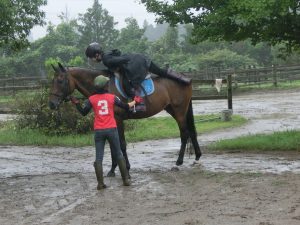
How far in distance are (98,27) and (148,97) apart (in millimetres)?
54326

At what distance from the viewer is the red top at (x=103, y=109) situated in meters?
7.76

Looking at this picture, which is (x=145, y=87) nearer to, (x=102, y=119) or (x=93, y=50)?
(x=93, y=50)

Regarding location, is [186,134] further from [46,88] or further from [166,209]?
[46,88]

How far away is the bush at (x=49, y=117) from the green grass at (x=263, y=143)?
4.55 metres

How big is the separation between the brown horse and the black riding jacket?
0.31 meters

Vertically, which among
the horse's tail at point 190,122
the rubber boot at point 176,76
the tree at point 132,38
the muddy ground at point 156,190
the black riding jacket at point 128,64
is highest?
the tree at point 132,38

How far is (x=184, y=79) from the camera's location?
9672 millimetres

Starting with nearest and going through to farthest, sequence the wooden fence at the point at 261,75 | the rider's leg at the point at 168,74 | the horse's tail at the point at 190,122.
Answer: the rider's leg at the point at 168,74
the horse's tail at the point at 190,122
the wooden fence at the point at 261,75

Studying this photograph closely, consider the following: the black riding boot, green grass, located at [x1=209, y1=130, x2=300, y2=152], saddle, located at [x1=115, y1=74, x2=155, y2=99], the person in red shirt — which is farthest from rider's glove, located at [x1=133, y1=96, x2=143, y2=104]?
green grass, located at [x1=209, y1=130, x2=300, y2=152]

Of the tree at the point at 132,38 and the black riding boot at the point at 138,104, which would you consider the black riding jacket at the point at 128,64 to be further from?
the tree at the point at 132,38

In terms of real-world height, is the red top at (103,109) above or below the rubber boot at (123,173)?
above

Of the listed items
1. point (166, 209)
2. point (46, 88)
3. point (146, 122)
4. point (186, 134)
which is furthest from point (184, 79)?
point (146, 122)

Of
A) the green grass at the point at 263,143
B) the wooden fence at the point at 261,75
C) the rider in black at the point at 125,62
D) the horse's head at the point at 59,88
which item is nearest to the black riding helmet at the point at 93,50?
the rider in black at the point at 125,62

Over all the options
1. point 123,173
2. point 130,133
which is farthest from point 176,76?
point 130,133
